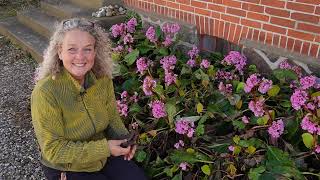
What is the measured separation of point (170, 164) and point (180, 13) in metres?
1.96

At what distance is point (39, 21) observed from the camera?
19.2 ft

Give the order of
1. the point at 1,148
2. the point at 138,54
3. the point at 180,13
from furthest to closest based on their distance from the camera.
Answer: the point at 180,13 → the point at 138,54 → the point at 1,148

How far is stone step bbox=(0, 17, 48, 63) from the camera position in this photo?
529 cm

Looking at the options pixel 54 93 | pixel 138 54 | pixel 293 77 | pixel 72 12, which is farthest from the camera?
pixel 72 12

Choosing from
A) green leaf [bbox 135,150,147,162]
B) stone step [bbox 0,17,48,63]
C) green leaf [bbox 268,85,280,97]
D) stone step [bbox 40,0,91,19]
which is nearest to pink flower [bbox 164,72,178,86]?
green leaf [bbox 135,150,147,162]

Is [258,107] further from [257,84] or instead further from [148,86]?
[148,86]

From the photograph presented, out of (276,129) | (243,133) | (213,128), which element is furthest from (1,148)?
(276,129)

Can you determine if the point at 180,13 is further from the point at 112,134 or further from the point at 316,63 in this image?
the point at 112,134

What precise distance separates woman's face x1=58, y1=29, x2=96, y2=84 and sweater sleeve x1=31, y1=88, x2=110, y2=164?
0.70 feet

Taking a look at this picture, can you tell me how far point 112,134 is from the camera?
2674 mm

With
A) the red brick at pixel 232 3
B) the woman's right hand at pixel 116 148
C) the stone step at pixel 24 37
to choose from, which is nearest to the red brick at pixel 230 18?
the red brick at pixel 232 3

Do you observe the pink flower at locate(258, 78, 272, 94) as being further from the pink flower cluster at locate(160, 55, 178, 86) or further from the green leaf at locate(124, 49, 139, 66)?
the green leaf at locate(124, 49, 139, 66)

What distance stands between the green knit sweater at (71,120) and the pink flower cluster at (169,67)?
2.52 ft

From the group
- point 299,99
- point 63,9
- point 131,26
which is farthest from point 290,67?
point 63,9
